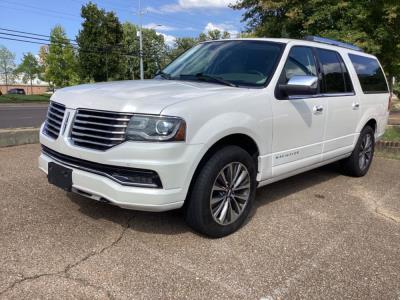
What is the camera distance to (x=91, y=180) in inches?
127

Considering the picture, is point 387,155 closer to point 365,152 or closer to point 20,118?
point 365,152

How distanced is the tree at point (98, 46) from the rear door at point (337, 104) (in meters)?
32.9

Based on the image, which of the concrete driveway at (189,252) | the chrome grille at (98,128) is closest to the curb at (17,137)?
the concrete driveway at (189,252)

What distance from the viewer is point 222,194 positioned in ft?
11.9

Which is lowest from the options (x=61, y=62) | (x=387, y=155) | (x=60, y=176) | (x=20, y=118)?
(x=20, y=118)

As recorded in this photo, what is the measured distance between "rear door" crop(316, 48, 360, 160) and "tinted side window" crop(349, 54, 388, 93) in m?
0.40

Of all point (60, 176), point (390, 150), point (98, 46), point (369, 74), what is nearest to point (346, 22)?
point (390, 150)

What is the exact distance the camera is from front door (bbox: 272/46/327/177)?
161 inches

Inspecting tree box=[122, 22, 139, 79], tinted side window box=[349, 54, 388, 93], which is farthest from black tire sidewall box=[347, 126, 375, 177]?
tree box=[122, 22, 139, 79]

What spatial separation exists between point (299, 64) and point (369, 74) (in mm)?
2097

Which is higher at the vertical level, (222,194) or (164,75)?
(164,75)

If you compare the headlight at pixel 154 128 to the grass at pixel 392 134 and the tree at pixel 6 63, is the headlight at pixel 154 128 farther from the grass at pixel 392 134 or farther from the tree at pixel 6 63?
the tree at pixel 6 63

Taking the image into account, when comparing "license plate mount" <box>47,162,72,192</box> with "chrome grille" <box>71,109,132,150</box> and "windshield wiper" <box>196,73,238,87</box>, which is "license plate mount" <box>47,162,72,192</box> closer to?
"chrome grille" <box>71,109,132,150</box>

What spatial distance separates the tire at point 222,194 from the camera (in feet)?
11.1
